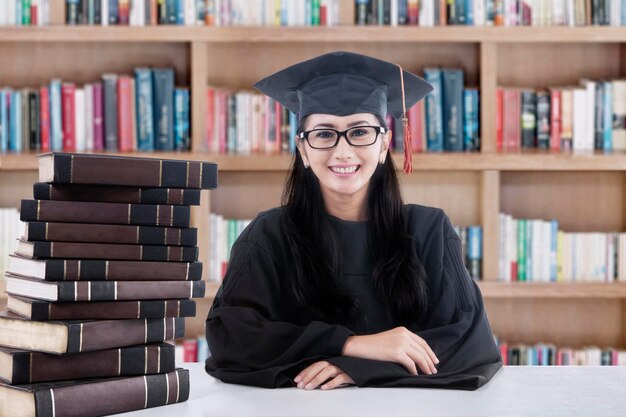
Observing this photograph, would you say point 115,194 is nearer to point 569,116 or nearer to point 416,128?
point 416,128

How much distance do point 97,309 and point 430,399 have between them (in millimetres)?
563

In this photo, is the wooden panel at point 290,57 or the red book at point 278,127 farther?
the wooden panel at point 290,57

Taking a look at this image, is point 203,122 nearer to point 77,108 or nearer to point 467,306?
point 77,108

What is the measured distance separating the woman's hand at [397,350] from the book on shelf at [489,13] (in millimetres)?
2076

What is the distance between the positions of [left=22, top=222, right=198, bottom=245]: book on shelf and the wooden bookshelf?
205 centimetres

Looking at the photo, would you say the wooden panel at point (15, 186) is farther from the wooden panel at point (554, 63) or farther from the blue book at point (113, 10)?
the wooden panel at point (554, 63)

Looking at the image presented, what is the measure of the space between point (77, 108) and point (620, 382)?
253 cm

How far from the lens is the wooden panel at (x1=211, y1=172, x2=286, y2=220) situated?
12.8 feet

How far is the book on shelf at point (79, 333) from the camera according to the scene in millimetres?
1450

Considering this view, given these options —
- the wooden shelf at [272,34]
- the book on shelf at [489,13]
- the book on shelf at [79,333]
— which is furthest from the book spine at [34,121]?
the book on shelf at [79,333]

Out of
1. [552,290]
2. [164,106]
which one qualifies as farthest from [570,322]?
[164,106]

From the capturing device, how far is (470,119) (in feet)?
12.3

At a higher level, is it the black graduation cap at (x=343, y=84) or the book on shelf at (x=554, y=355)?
the black graduation cap at (x=343, y=84)

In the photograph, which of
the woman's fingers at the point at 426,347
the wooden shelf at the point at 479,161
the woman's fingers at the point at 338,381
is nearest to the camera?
the woman's fingers at the point at 338,381
